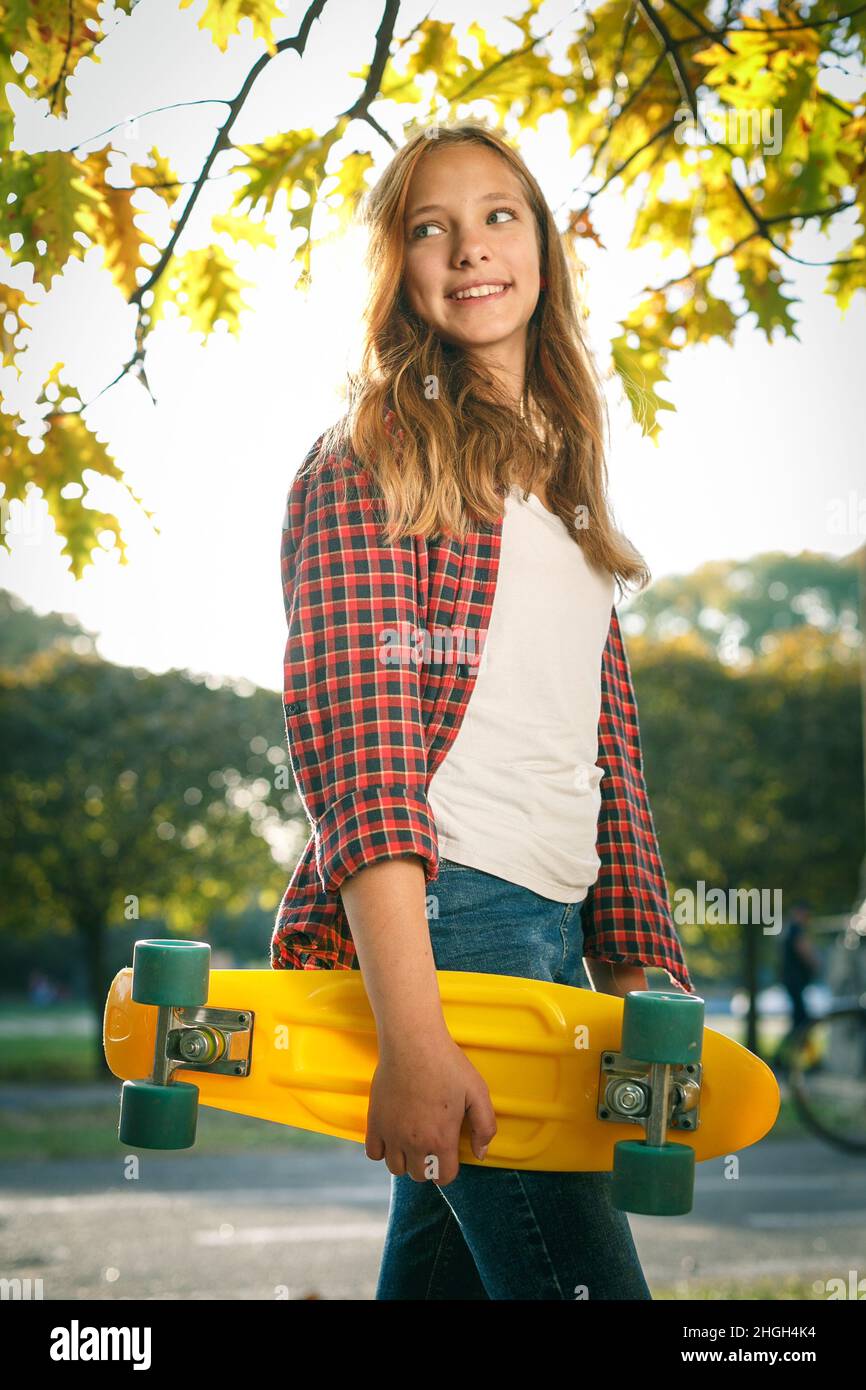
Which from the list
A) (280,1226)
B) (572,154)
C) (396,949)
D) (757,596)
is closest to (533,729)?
(396,949)

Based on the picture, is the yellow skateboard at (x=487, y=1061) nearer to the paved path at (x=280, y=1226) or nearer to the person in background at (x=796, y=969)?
the paved path at (x=280, y=1226)

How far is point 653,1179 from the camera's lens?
1.33m

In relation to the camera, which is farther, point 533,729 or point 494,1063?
point 533,729

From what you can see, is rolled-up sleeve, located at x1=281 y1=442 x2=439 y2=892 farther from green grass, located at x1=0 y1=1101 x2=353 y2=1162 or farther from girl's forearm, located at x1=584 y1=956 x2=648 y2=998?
green grass, located at x1=0 y1=1101 x2=353 y2=1162

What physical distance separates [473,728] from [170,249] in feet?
4.83

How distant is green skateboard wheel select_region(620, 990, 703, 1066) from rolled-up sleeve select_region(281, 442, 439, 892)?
249 mm

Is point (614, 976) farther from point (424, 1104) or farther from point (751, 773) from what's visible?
point (751, 773)

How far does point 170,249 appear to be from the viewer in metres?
2.57

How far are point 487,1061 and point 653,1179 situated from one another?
0.21 metres

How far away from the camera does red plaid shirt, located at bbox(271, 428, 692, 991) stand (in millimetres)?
1382

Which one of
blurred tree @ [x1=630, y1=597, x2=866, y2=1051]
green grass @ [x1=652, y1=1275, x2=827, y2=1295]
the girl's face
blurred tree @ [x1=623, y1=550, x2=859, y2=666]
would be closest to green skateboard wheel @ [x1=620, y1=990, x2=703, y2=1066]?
the girl's face
